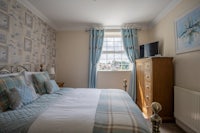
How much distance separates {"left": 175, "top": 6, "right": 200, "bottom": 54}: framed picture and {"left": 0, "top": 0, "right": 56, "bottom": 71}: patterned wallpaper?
2.96m

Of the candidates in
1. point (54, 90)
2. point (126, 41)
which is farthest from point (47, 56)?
point (126, 41)

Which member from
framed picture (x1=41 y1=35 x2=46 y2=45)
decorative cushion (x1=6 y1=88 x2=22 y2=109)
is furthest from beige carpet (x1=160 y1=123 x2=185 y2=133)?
framed picture (x1=41 y1=35 x2=46 y2=45)

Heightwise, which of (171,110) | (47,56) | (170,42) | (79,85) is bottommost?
(171,110)

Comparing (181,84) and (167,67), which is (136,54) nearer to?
(167,67)

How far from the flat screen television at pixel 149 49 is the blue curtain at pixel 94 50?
4.02 feet

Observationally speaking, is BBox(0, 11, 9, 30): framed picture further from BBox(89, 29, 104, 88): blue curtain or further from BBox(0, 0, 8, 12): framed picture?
BBox(89, 29, 104, 88): blue curtain

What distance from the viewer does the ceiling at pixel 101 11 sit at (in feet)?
9.41

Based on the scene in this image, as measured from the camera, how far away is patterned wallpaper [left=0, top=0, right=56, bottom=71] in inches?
90.3

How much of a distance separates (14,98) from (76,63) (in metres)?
2.92

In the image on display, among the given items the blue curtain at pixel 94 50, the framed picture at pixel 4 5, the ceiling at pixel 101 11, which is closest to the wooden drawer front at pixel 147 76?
the ceiling at pixel 101 11

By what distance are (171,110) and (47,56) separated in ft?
10.7

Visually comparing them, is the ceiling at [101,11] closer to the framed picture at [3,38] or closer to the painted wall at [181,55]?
the painted wall at [181,55]

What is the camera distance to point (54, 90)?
2.58 meters

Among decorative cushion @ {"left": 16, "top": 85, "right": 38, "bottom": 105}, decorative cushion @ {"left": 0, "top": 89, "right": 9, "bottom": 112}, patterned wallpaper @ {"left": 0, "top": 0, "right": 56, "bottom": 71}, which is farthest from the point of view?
patterned wallpaper @ {"left": 0, "top": 0, "right": 56, "bottom": 71}
